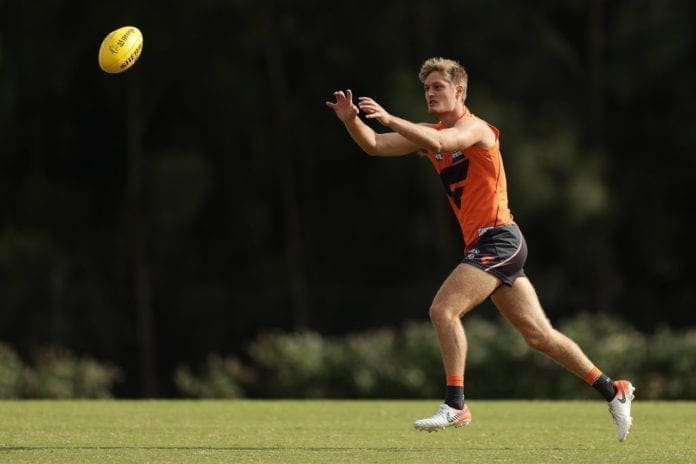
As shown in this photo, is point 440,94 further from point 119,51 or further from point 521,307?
point 119,51

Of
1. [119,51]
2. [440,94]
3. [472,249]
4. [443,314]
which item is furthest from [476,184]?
[119,51]

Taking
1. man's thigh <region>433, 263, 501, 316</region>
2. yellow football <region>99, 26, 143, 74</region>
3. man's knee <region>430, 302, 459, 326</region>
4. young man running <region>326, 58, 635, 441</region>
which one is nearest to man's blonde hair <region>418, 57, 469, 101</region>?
young man running <region>326, 58, 635, 441</region>

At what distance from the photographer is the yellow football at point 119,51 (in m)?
10.5

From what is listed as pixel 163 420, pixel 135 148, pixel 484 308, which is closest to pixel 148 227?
pixel 135 148

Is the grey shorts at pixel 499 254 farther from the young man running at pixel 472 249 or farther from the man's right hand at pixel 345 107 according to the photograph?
the man's right hand at pixel 345 107

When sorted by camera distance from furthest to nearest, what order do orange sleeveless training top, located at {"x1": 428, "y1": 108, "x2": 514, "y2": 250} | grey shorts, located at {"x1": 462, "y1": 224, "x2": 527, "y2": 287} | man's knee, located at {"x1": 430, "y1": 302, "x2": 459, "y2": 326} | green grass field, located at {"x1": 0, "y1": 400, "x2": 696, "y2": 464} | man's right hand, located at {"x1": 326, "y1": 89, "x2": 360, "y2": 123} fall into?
1. orange sleeveless training top, located at {"x1": 428, "y1": 108, "x2": 514, "y2": 250}
2. grey shorts, located at {"x1": 462, "y1": 224, "x2": 527, "y2": 287}
3. man's knee, located at {"x1": 430, "y1": 302, "x2": 459, "y2": 326}
4. man's right hand, located at {"x1": 326, "y1": 89, "x2": 360, "y2": 123}
5. green grass field, located at {"x1": 0, "y1": 400, "x2": 696, "y2": 464}

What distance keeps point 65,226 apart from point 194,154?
270 centimetres

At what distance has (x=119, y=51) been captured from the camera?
34.6 ft

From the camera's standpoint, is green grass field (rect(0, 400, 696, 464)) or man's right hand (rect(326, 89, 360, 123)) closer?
green grass field (rect(0, 400, 696, 464))

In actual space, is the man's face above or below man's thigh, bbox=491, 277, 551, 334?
above

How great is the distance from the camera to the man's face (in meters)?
9.15

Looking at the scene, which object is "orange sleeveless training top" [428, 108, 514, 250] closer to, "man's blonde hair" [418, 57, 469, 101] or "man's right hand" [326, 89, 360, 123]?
"man's blonde hair" [418, 57, 469, 101]

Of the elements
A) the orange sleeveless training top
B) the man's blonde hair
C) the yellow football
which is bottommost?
the orange sleeveless training top

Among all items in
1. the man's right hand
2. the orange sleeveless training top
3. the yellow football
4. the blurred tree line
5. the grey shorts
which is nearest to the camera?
the man's right hand
